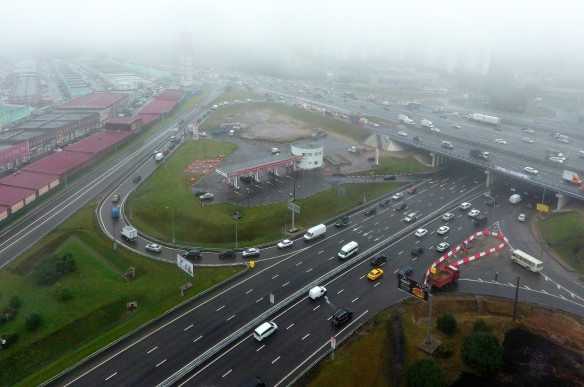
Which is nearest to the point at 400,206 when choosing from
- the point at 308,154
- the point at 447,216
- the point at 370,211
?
the point at 370,211

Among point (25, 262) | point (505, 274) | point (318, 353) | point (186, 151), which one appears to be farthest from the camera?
point (186, 151)

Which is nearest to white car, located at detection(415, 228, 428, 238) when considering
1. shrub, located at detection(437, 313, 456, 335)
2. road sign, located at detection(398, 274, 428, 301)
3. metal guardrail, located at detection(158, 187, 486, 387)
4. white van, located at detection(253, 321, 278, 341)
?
metal guardrail, located at detection(158, 187, 486, 387)

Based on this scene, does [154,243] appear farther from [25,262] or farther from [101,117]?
[101,117]

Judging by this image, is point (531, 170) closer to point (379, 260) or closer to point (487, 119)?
point (379, 260)

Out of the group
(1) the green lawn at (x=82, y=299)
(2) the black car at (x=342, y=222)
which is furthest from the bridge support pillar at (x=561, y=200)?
(1) the green lawn at (x=82, y=299)

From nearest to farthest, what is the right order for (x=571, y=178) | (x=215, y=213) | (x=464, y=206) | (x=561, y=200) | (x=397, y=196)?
(x=215, y=213) < (x=561, y=200) < (x=464, y=206) < (x=571, y=178) < (x=397, y=196)

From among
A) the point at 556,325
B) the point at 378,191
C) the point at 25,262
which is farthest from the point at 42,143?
the point at 556,325

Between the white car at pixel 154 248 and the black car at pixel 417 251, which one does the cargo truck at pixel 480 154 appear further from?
the white car at pixel 154 248
